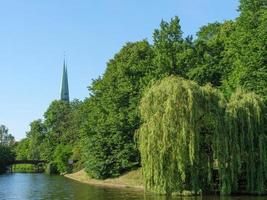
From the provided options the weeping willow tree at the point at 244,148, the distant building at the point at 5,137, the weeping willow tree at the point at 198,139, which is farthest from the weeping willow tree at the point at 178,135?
the distant building at the point at 5,137

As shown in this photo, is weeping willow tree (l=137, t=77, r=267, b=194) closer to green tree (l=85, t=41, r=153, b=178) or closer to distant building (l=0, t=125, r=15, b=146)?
green tree (l=85, t=41, r=153, b=178)

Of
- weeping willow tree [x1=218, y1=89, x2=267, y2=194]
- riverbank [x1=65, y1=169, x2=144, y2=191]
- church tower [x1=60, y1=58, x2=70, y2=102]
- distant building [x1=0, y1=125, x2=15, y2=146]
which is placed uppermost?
church tower [x1=60, y1=58, x2=70, y2=102]

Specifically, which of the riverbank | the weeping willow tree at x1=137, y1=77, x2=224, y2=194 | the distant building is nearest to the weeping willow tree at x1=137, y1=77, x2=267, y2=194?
the weeping willow tree at x1=137, y1=77, x2=224, y2=194

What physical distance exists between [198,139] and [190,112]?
2.15 meters

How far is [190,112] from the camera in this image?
1457 inches

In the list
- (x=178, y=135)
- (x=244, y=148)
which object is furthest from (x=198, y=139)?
(x=244, y=148)

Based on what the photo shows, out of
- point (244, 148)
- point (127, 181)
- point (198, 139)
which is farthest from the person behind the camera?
point (127, 181)

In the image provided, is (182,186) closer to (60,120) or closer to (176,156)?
(176,156)

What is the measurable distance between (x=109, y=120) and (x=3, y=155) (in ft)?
191

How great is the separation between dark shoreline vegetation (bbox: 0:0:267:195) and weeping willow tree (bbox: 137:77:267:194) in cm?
8

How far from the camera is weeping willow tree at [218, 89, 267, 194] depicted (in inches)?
1476

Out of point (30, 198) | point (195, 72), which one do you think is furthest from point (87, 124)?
point (30, 198)

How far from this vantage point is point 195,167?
122ft

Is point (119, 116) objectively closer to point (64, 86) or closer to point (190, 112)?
point (190, 112)
